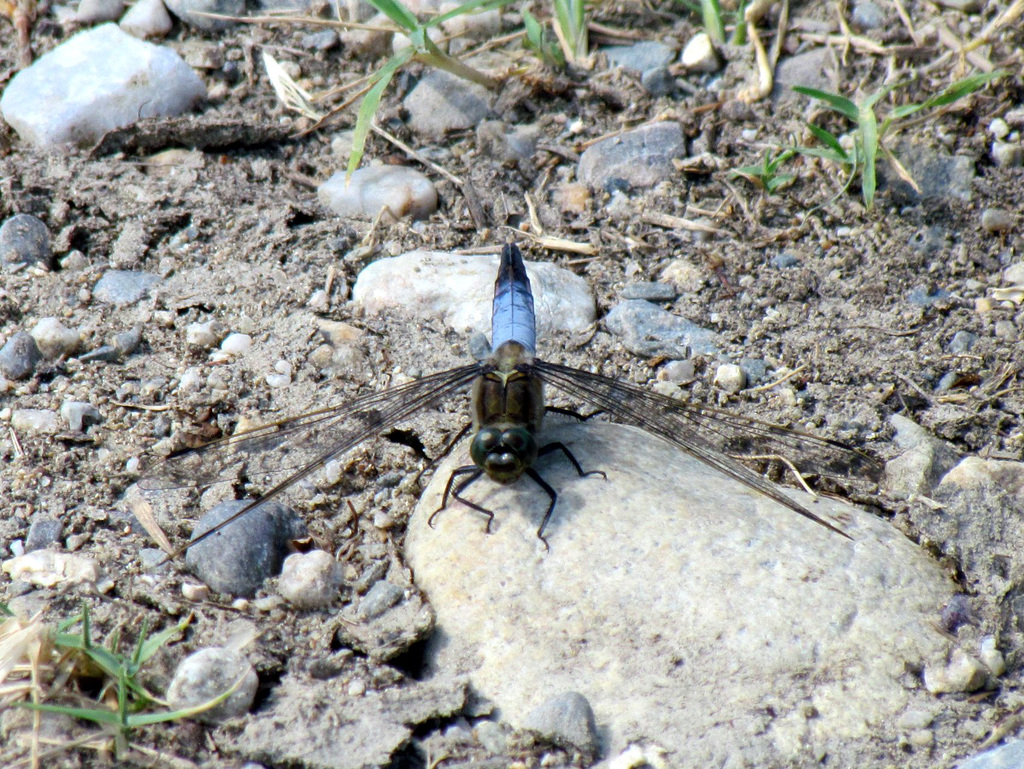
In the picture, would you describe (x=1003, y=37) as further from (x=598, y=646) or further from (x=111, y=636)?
(x=111, y=636)

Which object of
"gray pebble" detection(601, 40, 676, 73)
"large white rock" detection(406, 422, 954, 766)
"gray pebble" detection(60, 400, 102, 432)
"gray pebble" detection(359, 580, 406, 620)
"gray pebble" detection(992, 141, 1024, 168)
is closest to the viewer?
"large white rock" detection(406, 422, 954, 766)

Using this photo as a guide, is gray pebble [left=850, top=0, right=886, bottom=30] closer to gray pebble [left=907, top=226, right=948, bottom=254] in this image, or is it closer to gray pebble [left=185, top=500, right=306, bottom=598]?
gray pebble [left=907, top=226, right=948, bottom=254]

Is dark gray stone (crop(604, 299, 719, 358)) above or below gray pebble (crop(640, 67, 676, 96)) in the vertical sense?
below

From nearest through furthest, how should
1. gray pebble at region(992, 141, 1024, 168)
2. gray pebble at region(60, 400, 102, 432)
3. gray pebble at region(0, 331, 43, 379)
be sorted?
1. gray pebble at region(60, 400, 102, 432)
2. gray pebble at region(0, 331, 43, 379)
3. gray pebble at region(992, 141, 1024, 168)

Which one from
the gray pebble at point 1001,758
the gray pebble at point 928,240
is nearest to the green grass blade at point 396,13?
the gray pebble at point 928,240

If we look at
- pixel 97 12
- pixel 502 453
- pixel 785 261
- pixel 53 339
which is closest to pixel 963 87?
pixel 785 261

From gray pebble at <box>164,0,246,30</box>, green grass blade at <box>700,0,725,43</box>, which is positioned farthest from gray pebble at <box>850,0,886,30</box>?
gray pebble at <box>164,0,246,30</box>

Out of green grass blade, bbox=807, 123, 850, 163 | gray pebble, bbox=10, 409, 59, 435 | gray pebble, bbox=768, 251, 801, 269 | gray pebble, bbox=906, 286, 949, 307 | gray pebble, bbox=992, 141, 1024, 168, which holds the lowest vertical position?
gray pebble, bbox=10, 409, 59, 435

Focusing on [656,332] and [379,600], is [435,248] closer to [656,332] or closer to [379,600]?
[656,332]
